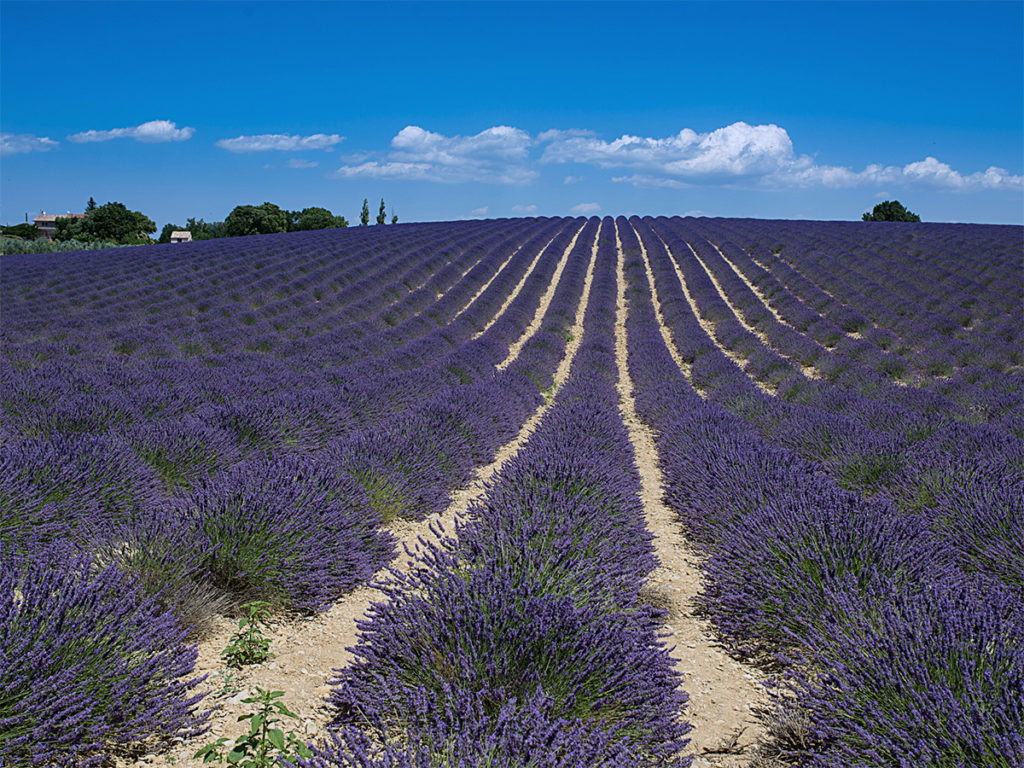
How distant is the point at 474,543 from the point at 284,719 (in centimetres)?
100

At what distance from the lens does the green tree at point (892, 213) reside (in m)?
43.8

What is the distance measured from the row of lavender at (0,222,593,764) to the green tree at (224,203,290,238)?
44.1 m

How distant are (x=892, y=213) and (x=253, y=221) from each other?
44442mm

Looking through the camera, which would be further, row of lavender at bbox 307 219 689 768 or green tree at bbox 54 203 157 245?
green tree at bbox 54 203 157 245

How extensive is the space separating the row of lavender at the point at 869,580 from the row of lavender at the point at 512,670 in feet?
1.65

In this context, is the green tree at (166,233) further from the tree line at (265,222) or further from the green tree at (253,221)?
the green tree at (253,221)

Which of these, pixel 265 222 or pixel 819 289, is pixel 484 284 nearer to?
pixel 819 289

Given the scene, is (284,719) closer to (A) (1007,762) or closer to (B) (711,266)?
(A) (1007,762)

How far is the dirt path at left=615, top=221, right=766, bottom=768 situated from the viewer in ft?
7.52

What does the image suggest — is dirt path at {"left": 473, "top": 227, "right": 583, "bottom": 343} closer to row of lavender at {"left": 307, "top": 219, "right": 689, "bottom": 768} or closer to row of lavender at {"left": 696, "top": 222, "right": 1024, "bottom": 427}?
row of lavender at {"left": 696, "top": 222, "right": 1024, "bottom": 427}

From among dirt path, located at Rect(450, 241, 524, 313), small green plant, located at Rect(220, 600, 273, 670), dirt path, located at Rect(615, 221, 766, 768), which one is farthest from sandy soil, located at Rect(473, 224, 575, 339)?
small green plant, located at Rect(220, 600, 273, 670)

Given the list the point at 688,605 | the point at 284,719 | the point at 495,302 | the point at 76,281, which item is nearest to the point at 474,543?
the point at 284,719

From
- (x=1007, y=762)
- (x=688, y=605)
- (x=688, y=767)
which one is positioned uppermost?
(x=1007, y=762)

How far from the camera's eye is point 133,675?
2.01 metres
